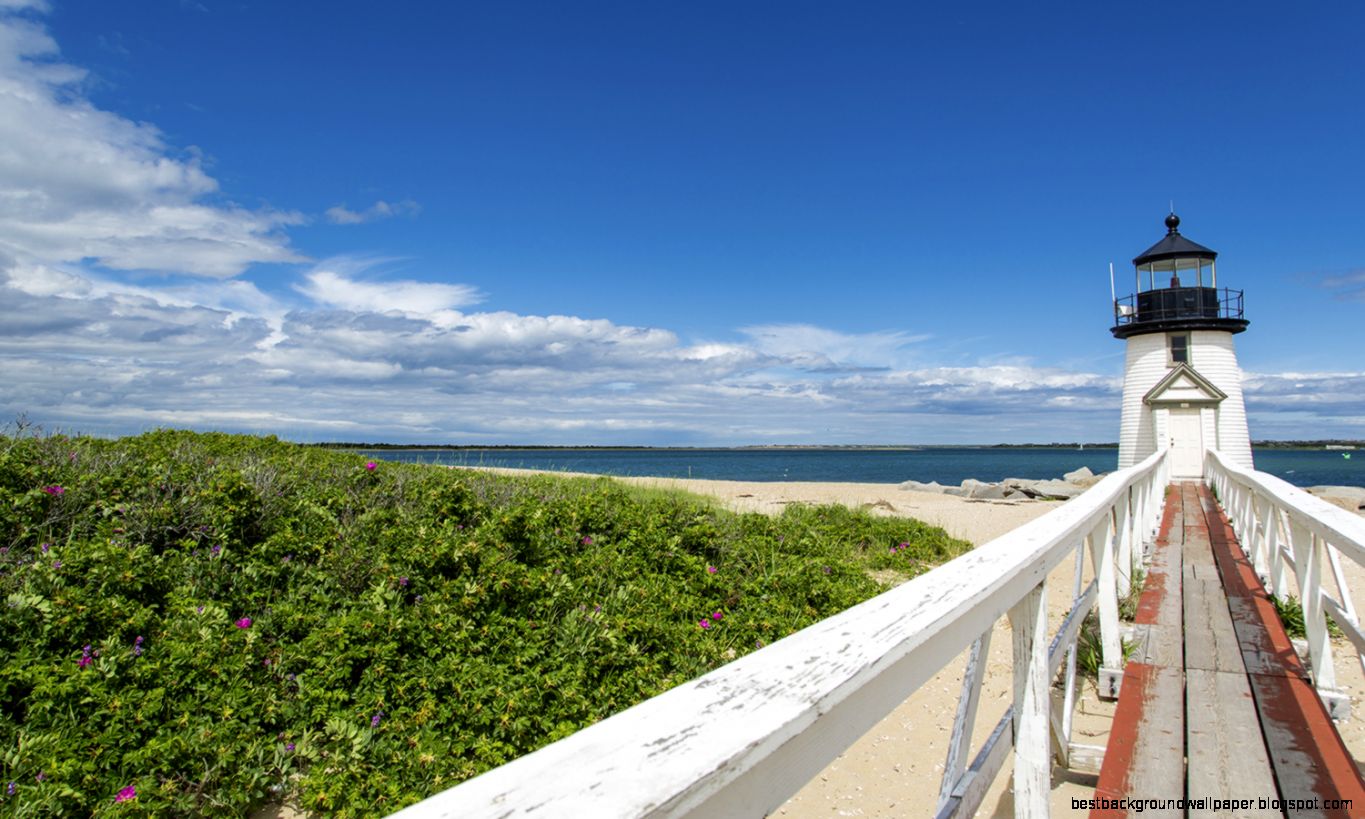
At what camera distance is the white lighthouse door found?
22.3m

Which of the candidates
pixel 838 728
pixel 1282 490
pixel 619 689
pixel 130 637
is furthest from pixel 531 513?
pixel 838 728

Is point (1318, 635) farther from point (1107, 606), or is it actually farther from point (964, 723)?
point (964, 723)

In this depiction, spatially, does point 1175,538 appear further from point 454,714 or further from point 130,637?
point 130,637

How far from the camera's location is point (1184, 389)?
22.4m

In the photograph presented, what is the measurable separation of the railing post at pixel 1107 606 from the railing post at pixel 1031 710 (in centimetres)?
220

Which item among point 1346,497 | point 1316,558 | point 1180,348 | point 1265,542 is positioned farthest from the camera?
point 1346,497

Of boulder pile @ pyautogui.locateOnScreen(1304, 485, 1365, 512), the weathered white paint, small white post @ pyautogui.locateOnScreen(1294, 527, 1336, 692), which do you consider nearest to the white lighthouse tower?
the weathered white paint

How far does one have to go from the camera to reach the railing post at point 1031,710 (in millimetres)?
2207

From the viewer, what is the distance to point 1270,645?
4469 mm

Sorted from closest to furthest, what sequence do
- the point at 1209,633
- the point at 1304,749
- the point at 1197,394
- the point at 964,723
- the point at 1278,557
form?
the point at 964,723 < the point at 1304,749 < the point at 1209,633 < the point at 1278,557 < the point at 1197,394

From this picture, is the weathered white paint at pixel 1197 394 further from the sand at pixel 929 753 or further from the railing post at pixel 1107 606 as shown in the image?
the railing post at pixel 1107 606

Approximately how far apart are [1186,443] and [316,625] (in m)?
24.2

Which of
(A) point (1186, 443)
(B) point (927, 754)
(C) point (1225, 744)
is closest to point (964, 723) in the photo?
(C) point (1225, 744)

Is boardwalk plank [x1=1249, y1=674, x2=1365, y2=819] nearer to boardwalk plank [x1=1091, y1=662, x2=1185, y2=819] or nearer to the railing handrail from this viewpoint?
boardwalk plank [x1=1091, y1=662, x2=1185, y2=819]
